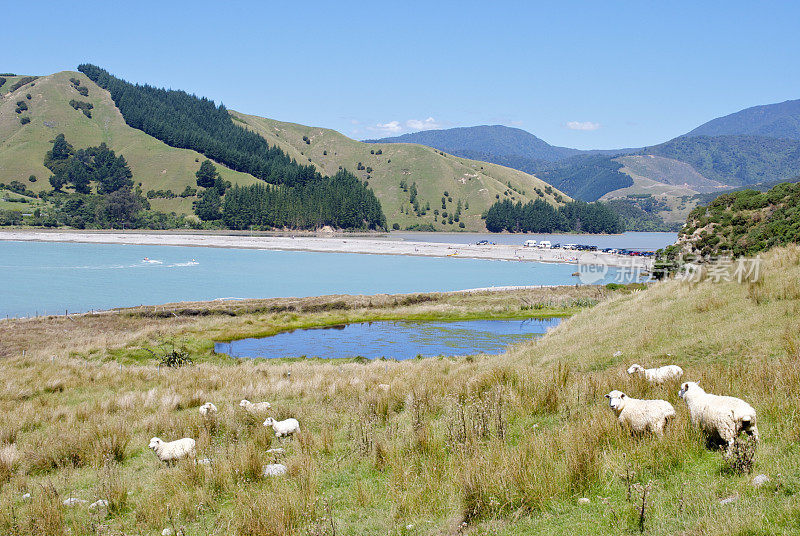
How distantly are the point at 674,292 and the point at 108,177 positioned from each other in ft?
658

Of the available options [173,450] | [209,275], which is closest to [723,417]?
[173,450]

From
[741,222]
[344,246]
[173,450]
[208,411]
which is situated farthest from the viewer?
[344,246]

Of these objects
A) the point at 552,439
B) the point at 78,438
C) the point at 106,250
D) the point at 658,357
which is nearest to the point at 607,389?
the point at 552,439

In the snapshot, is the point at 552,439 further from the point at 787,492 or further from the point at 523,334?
the point at 523,334

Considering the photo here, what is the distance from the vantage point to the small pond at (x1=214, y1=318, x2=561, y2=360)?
30564mm

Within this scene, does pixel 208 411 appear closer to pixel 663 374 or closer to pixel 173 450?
pixel 173 450

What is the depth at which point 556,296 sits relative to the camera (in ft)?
167

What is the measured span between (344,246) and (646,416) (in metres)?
117

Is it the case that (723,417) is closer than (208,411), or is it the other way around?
(723,417)

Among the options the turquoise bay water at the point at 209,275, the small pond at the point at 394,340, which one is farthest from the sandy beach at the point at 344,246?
the small pond at the point at 394,340

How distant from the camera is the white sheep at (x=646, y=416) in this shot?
6148 mm

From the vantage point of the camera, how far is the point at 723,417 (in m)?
5.43

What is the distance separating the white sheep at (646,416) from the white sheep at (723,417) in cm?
27

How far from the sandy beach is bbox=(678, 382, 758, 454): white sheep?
88.5 meters
